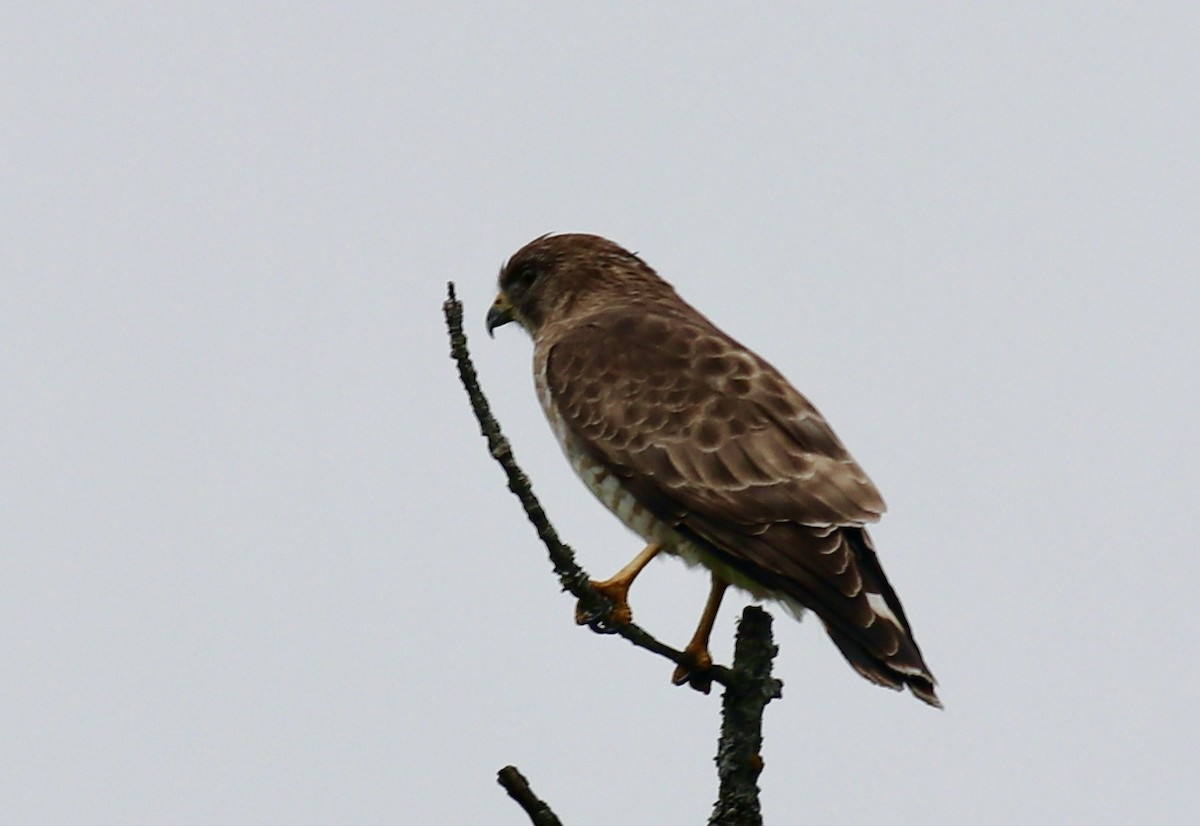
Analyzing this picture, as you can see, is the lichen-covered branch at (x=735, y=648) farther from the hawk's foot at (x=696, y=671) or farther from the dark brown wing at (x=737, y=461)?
the dark brown wing at (x=737, y=461)

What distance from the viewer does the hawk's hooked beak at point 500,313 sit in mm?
9086

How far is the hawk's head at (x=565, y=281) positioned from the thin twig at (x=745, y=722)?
3.16 meters

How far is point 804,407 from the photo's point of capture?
7.12 metres

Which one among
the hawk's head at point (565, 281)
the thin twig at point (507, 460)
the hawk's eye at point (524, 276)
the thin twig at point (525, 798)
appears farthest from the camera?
the hawk's eye at point (524, 276)

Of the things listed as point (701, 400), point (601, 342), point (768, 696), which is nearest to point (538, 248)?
point (601, 342)

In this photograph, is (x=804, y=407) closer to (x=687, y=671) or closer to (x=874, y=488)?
(x=874, y=488)

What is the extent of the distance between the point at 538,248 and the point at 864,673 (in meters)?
3.74

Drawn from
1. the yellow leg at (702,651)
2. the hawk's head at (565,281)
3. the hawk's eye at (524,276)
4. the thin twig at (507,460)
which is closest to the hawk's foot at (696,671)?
the yellow leg at (702,651)

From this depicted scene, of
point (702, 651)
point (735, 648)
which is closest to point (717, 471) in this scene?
point (702, 651)

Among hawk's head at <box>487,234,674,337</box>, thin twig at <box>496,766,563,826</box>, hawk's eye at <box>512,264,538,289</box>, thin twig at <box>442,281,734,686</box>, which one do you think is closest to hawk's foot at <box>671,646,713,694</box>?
thin twig at <box>442,281,734,686</box>

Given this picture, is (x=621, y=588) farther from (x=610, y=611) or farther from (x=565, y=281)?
(x=565, y=281)

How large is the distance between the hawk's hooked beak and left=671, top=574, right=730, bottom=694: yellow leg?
271cm

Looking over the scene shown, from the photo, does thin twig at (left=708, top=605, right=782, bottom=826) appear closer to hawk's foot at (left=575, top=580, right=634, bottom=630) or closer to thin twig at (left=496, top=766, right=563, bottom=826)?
hawk's foot at (left=575, top=580, right=634, bottom=630)

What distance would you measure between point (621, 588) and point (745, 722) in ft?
3.30
